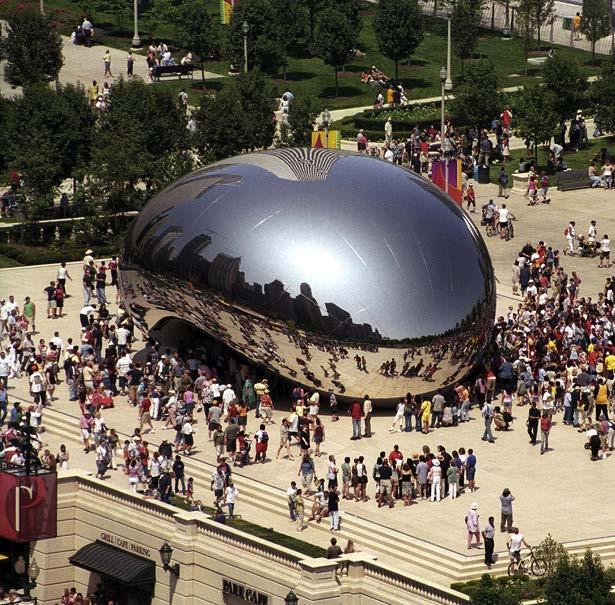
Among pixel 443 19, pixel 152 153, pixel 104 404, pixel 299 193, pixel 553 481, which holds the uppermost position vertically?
pixel 443 19

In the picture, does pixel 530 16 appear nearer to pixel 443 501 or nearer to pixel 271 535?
pixel 443 501

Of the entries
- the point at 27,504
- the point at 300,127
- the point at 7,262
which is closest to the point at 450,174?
the point at 300,127

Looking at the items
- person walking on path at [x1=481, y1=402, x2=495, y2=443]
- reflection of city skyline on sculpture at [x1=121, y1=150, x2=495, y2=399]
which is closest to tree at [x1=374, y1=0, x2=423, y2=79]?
reflection of city skyline on sculpture at [x1=121, y1=150, x2=495, y2=399]

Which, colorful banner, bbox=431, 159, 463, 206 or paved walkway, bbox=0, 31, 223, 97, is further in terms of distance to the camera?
paved walkway, bbox=0, 31, 223, 97

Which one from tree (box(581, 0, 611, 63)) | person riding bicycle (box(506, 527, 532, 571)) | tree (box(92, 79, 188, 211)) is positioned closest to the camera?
person riding bicycle (box(506, 527, 532, 571))

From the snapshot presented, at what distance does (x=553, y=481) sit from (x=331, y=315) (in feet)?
28.8

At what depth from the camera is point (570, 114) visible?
10175cm

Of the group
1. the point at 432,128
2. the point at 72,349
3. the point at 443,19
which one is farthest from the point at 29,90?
the point at 443,19

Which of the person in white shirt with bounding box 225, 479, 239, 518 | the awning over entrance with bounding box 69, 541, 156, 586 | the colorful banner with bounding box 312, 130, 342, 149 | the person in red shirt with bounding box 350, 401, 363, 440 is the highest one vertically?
the colorful banner with bounding box 312, 130, 342, 149

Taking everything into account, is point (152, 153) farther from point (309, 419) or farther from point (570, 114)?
point (309, 419)

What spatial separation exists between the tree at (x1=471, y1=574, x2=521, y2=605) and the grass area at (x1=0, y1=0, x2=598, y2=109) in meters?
54.5

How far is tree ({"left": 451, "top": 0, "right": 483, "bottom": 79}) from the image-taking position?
113500mm

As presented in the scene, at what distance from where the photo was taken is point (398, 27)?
368 feet

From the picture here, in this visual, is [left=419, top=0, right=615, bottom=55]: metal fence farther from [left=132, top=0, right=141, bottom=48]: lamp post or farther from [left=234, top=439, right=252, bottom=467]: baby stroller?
[left=234, top=439, right=252, bottom=467]: baby stroller
